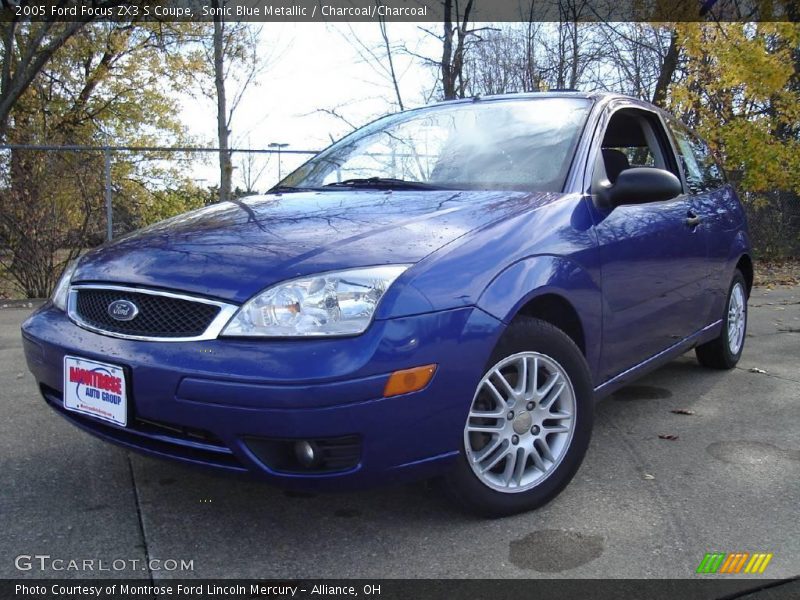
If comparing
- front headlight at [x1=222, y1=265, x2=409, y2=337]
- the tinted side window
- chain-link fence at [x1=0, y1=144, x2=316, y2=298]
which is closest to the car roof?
the tinted side window

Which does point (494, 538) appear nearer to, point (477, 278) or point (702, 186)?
point (477, 278)

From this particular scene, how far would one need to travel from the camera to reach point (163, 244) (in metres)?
2.48

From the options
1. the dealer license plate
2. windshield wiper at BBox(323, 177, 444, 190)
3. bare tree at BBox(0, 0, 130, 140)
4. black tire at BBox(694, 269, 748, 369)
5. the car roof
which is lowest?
black tire at BBox(694, 269, 748, 369)

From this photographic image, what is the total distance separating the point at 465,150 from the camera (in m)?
3.19

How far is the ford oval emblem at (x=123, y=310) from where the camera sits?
221 centimetres

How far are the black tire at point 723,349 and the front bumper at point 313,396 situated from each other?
2.75 m

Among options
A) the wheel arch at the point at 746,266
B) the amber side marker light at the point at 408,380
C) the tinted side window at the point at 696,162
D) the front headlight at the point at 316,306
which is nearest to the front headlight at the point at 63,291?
the front headlight at the point at 316,306

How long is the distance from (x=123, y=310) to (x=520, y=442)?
139cm

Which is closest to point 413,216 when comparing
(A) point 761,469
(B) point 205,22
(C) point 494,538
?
(C) point 494,538

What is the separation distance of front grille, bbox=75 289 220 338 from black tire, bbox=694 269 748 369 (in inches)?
133

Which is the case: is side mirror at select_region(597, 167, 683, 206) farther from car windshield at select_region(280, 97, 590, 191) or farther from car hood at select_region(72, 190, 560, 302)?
car hood at select_region(72, 190, 560, 302)

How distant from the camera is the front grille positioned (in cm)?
209

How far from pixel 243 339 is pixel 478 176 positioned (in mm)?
1396

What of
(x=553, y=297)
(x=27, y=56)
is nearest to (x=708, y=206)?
(x=553, y=297)
